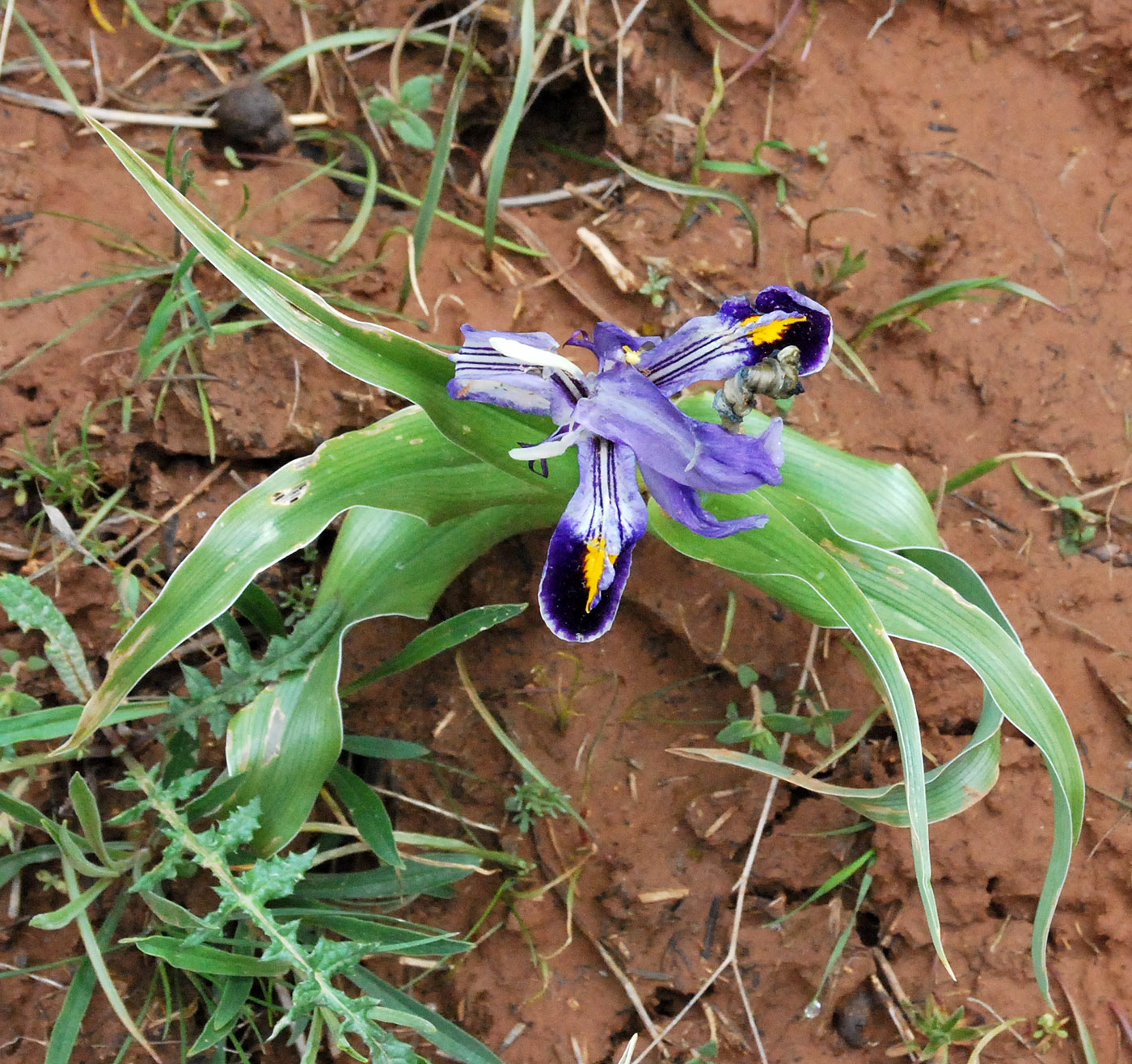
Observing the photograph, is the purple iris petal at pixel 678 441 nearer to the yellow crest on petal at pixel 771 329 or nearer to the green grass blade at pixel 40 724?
the yellow crest on petal at pixel 771 329

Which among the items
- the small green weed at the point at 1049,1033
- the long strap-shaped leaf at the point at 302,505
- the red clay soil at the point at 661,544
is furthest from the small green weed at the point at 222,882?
the small green weed at the point at 1049,1033

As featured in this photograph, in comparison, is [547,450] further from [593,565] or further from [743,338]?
[743,338]

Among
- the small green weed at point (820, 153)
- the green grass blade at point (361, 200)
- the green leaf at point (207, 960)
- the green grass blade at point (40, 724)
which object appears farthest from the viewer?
the small green weed at point (820, 153)

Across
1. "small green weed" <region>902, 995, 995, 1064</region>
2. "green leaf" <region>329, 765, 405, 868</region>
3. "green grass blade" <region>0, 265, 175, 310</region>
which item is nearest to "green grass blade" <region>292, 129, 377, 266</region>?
"green grass blade" <region>0, 265, 175, 310</region>

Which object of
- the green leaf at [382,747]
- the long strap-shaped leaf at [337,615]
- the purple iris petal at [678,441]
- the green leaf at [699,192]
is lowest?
the green leaf at [382,747]

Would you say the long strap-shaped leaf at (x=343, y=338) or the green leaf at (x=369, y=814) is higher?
the long strap-shaped leaf at (x=343, y=338)

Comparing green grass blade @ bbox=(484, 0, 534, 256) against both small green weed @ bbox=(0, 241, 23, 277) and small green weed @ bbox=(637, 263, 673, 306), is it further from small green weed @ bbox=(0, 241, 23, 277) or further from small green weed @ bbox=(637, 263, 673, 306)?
small green weed @ bbox=(0, 241, 23, 277)
